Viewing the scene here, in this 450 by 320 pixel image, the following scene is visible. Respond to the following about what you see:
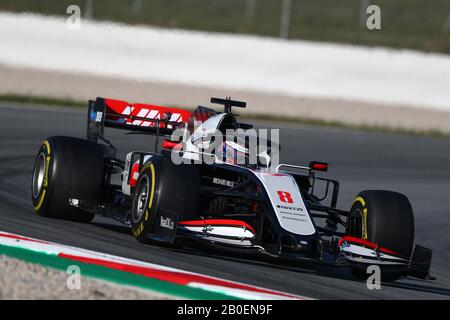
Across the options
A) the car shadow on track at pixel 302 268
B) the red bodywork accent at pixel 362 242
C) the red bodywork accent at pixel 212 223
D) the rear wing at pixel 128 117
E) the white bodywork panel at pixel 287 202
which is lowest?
the car shadow on track at pixel 302 268

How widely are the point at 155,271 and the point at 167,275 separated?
4.6 inches

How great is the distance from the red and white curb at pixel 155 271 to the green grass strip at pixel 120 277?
77mm

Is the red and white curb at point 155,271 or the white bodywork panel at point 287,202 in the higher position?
the white bodywork panel at point 287,202

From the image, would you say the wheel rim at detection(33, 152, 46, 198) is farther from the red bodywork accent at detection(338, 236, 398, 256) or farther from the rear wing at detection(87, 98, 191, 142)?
the red bodywork accent at detection(338, 236, 398, 256)

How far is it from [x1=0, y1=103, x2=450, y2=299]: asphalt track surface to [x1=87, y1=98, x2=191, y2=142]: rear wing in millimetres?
1058

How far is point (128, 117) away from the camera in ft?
36.7

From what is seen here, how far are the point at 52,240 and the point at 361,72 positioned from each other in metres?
18.2

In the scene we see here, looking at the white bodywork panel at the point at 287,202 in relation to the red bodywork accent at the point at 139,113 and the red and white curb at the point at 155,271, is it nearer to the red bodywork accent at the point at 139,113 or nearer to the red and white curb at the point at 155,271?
the red and white curb at the point at 155,271

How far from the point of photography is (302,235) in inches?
331

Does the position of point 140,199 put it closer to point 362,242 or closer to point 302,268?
point 302,268

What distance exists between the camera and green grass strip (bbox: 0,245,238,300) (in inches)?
265

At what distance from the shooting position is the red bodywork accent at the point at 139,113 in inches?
440

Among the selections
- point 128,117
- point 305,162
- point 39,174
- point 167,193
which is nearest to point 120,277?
point 167,193

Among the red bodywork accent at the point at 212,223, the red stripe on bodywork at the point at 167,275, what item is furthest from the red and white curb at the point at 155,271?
the red bodywork accent at the point at 212,223
